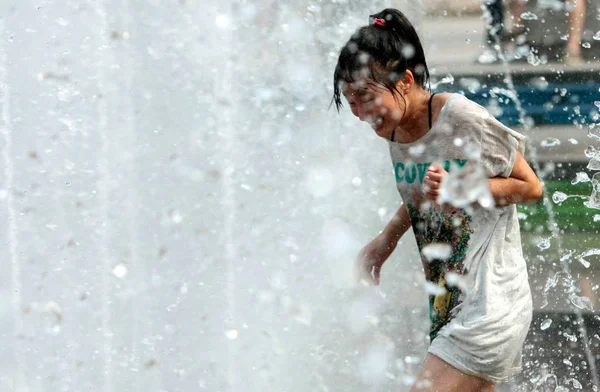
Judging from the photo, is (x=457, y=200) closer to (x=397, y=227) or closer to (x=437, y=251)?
(x=437, y=251)

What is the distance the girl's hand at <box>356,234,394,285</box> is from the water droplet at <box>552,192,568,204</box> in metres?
2.03

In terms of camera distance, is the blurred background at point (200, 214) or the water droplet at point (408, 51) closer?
the water droplet at point (408, 51)

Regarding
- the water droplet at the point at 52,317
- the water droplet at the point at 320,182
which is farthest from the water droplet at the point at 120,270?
the water droplet at the point at 320,182

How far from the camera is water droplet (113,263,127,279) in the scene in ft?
9.16

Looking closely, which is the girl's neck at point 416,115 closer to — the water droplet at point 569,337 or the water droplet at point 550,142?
the water droplet at point 569,337

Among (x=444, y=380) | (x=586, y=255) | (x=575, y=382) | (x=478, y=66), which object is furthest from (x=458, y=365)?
(x=478, y=66)

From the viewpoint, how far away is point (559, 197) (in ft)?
13.2

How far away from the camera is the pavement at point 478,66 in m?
3.90

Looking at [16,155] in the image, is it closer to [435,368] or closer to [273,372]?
[273,372]

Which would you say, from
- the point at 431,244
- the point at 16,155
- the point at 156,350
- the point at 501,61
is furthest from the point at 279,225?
the point at 501,61

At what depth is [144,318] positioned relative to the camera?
2764 mm

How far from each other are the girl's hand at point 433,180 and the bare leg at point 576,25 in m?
2.63

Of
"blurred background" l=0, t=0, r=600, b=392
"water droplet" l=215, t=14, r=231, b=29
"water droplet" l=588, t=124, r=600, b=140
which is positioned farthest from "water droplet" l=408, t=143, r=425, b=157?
"water droplet" l=588, t=124, r=600, b=140

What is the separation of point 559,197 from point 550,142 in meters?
0.25
